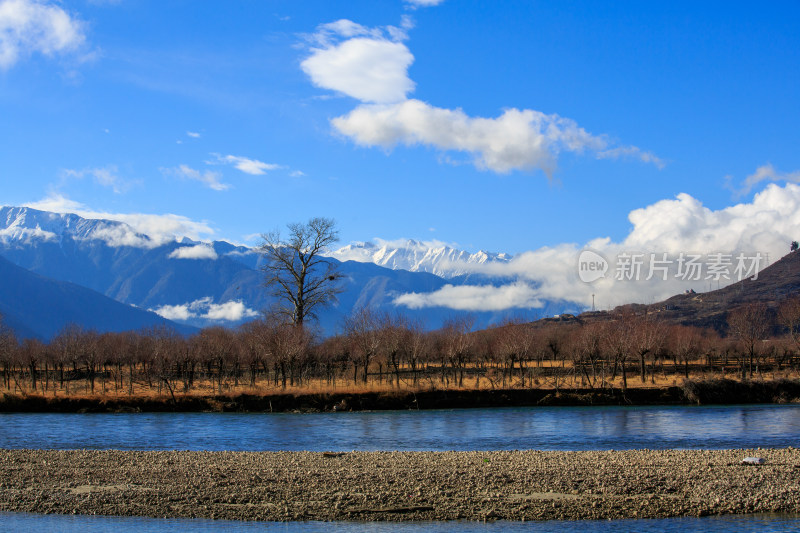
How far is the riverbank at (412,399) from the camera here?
172 feet

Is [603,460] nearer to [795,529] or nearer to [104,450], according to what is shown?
[795,529]

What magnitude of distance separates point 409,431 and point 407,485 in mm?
16887

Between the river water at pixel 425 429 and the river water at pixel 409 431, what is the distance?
0.06m

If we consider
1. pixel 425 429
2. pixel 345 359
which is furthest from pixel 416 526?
pixel 345 359

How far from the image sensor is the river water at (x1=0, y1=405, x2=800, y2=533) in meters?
34.5

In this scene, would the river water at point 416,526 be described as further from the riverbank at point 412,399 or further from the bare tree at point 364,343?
the bare tree at point 364,343

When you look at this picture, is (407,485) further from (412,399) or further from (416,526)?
(412,399)

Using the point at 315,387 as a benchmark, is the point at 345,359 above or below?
above

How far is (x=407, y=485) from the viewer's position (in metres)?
24.0

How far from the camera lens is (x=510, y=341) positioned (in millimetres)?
80750

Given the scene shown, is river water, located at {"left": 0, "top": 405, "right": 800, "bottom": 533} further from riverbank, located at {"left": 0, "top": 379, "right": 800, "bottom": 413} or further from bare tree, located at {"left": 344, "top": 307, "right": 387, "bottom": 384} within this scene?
bare tree, located at {"left": 344, "top": 307, "right": 387, "bottom": 384}

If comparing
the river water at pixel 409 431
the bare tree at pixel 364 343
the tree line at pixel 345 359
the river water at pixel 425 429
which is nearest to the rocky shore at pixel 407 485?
the river water at pixel 409 431

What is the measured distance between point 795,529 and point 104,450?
93.6 feet

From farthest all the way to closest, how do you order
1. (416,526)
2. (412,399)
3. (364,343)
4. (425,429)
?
(364,343) → (412,399) → (425,429) → (416,526)
